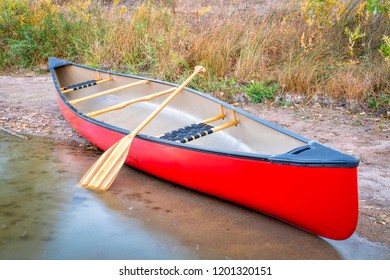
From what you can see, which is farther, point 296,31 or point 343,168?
point 296,31

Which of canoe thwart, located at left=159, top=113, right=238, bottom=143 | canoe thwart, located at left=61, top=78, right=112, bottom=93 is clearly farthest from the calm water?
canoe thwart, located at left=61, top=78, right=112, bottom=93

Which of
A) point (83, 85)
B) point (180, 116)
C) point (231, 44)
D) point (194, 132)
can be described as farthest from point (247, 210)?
point (231, 44)

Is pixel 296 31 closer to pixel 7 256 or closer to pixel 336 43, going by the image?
pixel 336 43

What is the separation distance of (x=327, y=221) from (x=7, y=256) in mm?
2055

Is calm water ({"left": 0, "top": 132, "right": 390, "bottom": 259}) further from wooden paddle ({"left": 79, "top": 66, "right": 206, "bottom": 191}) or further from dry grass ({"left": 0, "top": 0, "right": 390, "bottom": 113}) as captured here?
dry grass ({"left": 0, "top": 0, "right": 390, "bottom": 113})

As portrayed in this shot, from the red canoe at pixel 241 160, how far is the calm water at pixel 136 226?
113 mm

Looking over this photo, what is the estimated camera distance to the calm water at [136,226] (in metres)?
3.46

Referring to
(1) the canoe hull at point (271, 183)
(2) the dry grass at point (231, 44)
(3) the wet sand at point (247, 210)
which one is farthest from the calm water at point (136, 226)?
(2) the dry grass at point (231, 44)

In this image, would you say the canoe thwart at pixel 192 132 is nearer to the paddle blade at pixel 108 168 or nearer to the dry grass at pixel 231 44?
the paddle blade at pixel 108 168

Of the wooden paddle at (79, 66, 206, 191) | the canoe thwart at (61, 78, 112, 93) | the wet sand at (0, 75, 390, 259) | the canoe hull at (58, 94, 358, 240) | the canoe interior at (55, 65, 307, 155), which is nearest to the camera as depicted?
the canoe hull at (58, 94, 358, 240)

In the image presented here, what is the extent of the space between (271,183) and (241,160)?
0.28 metres

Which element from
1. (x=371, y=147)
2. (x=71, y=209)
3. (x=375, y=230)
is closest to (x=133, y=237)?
(x=71, y=209)

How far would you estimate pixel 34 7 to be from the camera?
991 centimetres

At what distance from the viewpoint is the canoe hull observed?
3.37 metres
